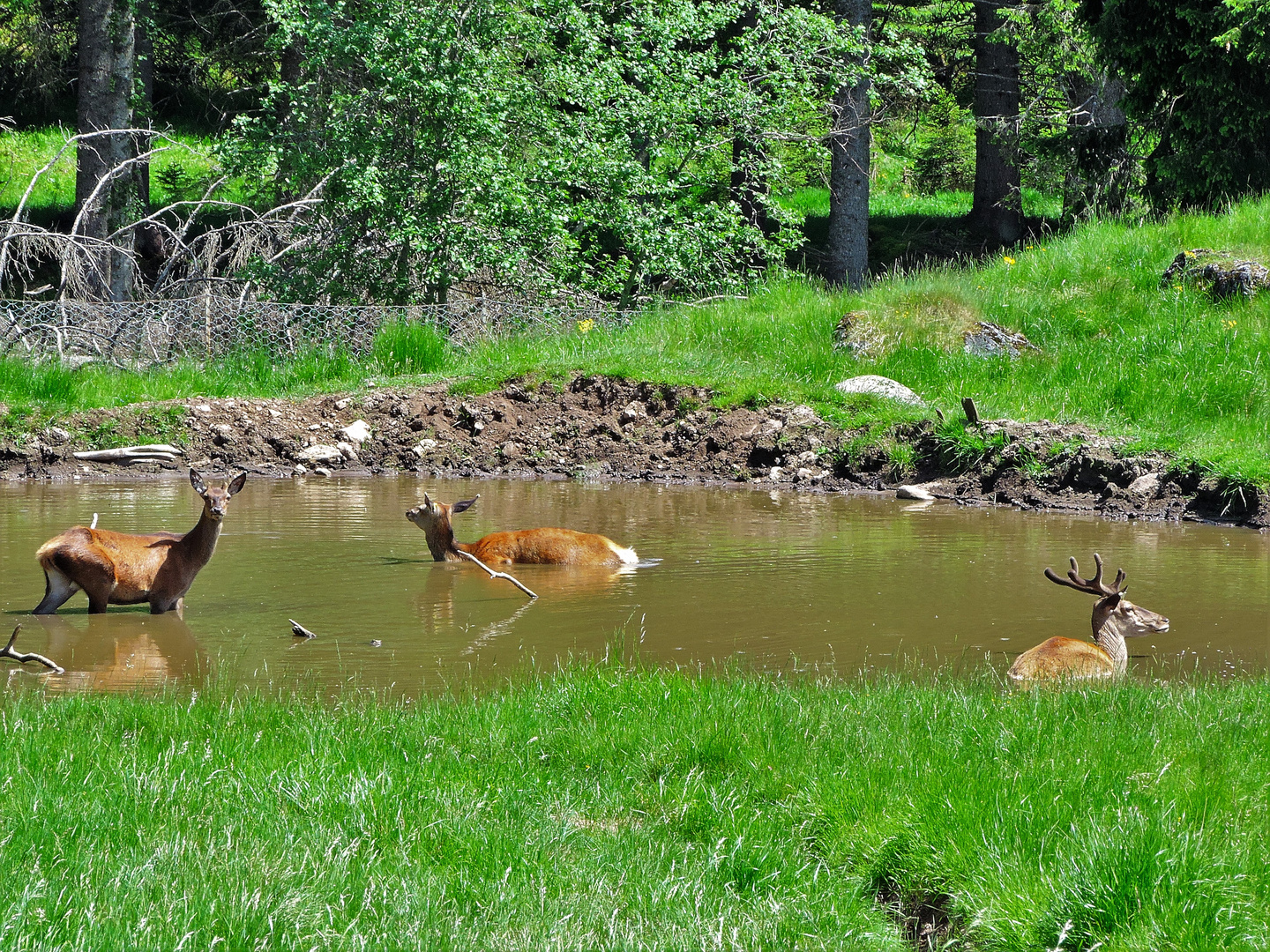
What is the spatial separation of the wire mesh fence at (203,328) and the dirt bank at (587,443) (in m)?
1.93

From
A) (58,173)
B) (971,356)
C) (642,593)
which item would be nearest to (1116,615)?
(642,593)

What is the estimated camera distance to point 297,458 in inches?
588

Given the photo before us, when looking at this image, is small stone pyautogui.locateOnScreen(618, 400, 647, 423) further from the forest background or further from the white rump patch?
the white rump patch

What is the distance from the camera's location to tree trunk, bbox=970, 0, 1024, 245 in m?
30.1

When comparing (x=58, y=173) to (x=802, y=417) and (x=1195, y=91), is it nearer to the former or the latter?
(x=802, y=417)

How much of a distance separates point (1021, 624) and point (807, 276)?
12.7 meters

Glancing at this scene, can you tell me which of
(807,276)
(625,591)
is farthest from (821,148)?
(625,591)

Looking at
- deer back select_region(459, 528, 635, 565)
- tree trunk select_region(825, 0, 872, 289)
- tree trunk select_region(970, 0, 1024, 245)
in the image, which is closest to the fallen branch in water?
deer back select_region(459, 528, 635, 565)


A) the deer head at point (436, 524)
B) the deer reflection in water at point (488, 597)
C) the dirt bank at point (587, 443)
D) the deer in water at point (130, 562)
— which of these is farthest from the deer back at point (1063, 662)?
the dirt bank at point (587, 443)

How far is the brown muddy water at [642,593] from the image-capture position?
7.36 metres

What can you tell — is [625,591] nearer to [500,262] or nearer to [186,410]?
[186,410]

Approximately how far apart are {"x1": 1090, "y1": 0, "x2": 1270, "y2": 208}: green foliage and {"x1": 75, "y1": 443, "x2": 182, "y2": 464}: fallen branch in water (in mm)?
13875

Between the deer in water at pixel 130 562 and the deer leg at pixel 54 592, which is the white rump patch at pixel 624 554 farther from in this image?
the deer leg at pixel 54 592

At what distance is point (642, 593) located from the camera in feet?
29.7
